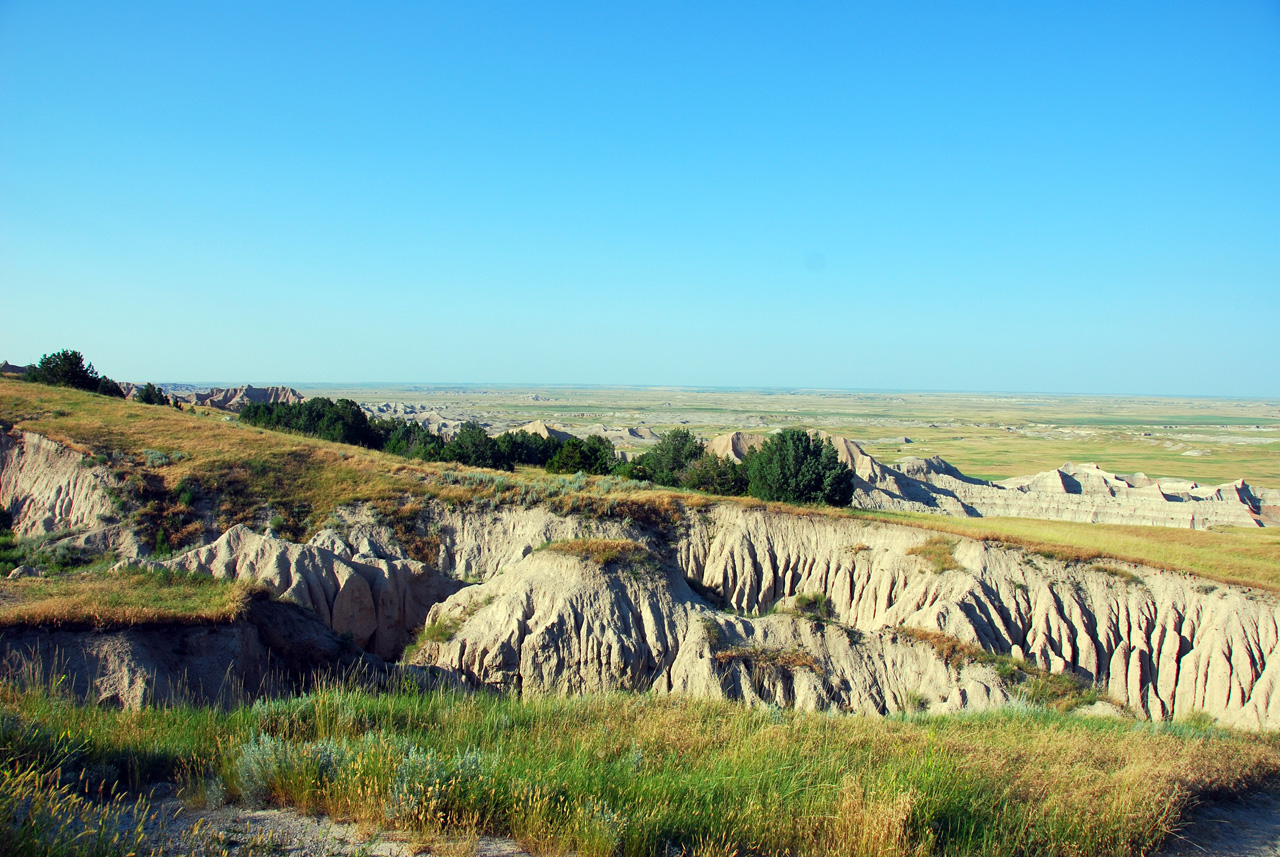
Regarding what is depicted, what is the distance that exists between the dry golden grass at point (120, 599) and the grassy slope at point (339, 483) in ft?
30.5

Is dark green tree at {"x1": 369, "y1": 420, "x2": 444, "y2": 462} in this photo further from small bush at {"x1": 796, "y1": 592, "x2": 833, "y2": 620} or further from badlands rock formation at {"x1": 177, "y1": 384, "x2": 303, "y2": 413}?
badlands rock formation at {"x1": 177, "y1": 384, "x2": 303, "y2": 413}

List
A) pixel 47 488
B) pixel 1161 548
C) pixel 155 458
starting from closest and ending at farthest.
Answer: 1. pixel 47 488
2. pixel 1161 548
3. pixel 155 458

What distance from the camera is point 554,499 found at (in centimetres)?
3102

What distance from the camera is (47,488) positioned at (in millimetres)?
29156

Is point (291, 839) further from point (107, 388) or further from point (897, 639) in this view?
point (107, 388)

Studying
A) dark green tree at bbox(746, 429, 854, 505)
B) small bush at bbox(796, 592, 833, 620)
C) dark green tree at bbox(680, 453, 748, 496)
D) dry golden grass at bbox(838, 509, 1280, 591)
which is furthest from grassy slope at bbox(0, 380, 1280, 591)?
dark green tree at bbox(680, 453, 748, 496)

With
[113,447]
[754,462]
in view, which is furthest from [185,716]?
[754,462]

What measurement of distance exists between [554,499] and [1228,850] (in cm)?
2628

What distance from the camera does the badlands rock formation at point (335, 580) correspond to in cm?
2247

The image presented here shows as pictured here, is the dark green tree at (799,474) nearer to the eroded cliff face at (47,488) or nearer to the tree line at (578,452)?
the tree line at (578,452)

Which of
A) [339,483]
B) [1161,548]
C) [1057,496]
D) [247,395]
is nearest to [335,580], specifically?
[339,483]

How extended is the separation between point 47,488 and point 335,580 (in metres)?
17.0

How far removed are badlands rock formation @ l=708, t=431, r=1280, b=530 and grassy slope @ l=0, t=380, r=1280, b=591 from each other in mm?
26171

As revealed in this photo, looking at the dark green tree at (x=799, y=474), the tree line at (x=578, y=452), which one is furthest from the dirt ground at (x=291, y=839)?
the tree line at (x=578, y=452)
